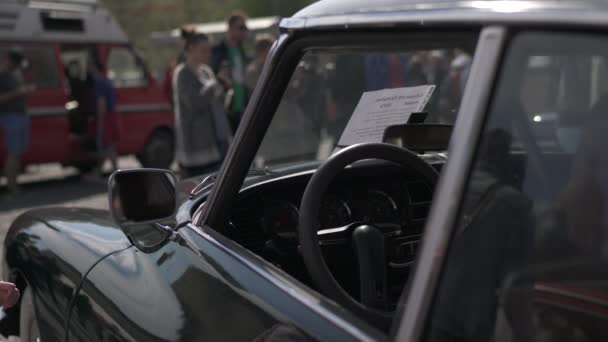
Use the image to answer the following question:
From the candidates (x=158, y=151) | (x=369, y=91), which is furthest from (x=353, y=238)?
(x=158, y=151)

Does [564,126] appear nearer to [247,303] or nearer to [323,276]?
[323,276]

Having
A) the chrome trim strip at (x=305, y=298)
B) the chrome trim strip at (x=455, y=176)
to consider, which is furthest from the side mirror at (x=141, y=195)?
the chrome trim strip at (x=455, y=176)

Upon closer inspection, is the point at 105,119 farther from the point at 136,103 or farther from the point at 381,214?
the point at 381,214

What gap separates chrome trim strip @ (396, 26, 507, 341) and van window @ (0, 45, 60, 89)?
30.8 ft

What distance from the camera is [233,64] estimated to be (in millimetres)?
7992

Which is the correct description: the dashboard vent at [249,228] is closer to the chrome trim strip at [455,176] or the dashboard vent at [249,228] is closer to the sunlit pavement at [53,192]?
the chrome trim strip at [455,176]

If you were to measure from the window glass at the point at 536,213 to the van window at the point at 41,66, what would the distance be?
9.42m

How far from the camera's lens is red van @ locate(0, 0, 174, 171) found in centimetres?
1002

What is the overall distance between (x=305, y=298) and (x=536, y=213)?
58cm

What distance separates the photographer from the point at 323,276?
5.77 ft

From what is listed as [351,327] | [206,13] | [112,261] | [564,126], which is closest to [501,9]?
[564,126]

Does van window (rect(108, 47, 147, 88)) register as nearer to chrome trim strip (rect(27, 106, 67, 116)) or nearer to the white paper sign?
chrome trim strip (rect(27, 106, 67, 116))

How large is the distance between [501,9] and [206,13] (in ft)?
150

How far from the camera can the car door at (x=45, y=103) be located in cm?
991
